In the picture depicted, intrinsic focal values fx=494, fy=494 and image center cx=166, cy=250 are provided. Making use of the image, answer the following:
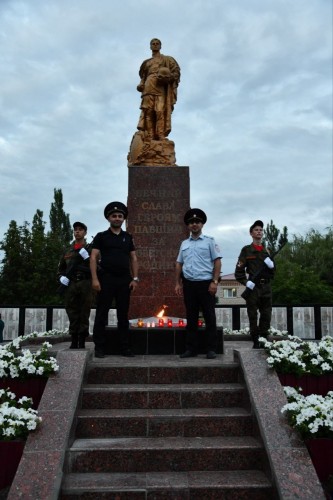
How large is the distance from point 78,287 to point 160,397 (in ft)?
7.36

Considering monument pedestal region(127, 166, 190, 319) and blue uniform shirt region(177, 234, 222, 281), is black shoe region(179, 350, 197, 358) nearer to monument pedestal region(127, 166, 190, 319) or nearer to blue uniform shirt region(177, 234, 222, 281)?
blue uniform shirt region(177, 234, 222, 281)

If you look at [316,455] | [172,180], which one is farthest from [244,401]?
[172,180]

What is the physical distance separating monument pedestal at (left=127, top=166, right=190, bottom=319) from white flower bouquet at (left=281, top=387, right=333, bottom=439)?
4615 millimetres

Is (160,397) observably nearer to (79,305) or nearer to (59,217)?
(79,305)

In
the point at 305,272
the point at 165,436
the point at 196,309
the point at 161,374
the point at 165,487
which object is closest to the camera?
the point at 165,487

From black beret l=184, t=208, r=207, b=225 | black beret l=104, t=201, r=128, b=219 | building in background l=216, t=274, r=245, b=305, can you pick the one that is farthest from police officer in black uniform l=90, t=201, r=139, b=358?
building in background l=216, t=274, r=245, b=305

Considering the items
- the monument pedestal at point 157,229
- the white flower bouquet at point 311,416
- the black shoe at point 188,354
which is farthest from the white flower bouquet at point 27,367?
the monument pedestal at point 157,229

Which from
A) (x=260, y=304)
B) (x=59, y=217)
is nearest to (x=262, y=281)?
(x=260, y=304)

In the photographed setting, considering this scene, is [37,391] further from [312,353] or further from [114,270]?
[312,353]

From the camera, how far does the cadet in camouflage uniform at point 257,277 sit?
21.7ft

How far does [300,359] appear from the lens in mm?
5320

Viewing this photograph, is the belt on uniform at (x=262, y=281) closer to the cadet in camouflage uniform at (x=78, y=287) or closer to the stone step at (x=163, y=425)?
the cadet in camouflage uniform at (x=78, y=287)

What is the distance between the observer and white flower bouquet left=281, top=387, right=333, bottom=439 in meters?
4.02

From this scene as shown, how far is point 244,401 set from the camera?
490 cm
